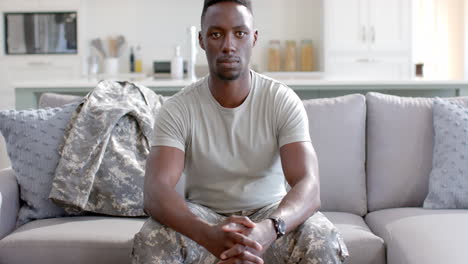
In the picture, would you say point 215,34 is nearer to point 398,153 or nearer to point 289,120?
point 289,120

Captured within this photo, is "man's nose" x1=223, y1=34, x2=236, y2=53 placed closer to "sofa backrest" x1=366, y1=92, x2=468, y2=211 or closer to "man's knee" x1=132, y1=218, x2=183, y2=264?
"man's knee" x1=132, y1=218, x2=183, y2=264

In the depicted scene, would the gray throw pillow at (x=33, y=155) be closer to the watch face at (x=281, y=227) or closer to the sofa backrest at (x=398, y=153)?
the watch face at (x=281, y=227)

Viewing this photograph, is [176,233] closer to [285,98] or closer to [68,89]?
[285,98]

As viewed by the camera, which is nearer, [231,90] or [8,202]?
[231,90]

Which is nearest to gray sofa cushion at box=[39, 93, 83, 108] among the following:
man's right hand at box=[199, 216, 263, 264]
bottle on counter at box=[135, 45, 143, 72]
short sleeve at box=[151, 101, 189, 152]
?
short sleeve at box=[151, 101, 189, 152]

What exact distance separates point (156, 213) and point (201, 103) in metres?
0.41

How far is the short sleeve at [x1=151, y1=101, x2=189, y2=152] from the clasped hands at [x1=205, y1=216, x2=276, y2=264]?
0.36 m

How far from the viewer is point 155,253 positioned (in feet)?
5.66

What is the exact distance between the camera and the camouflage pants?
5.59 ft

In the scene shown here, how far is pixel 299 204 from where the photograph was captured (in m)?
1.77

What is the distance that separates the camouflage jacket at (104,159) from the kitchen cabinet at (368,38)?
402 centimetres

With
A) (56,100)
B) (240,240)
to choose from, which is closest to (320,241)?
(240,240)

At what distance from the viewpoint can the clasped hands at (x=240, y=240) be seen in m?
1.62

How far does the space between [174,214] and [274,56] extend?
190 inches
